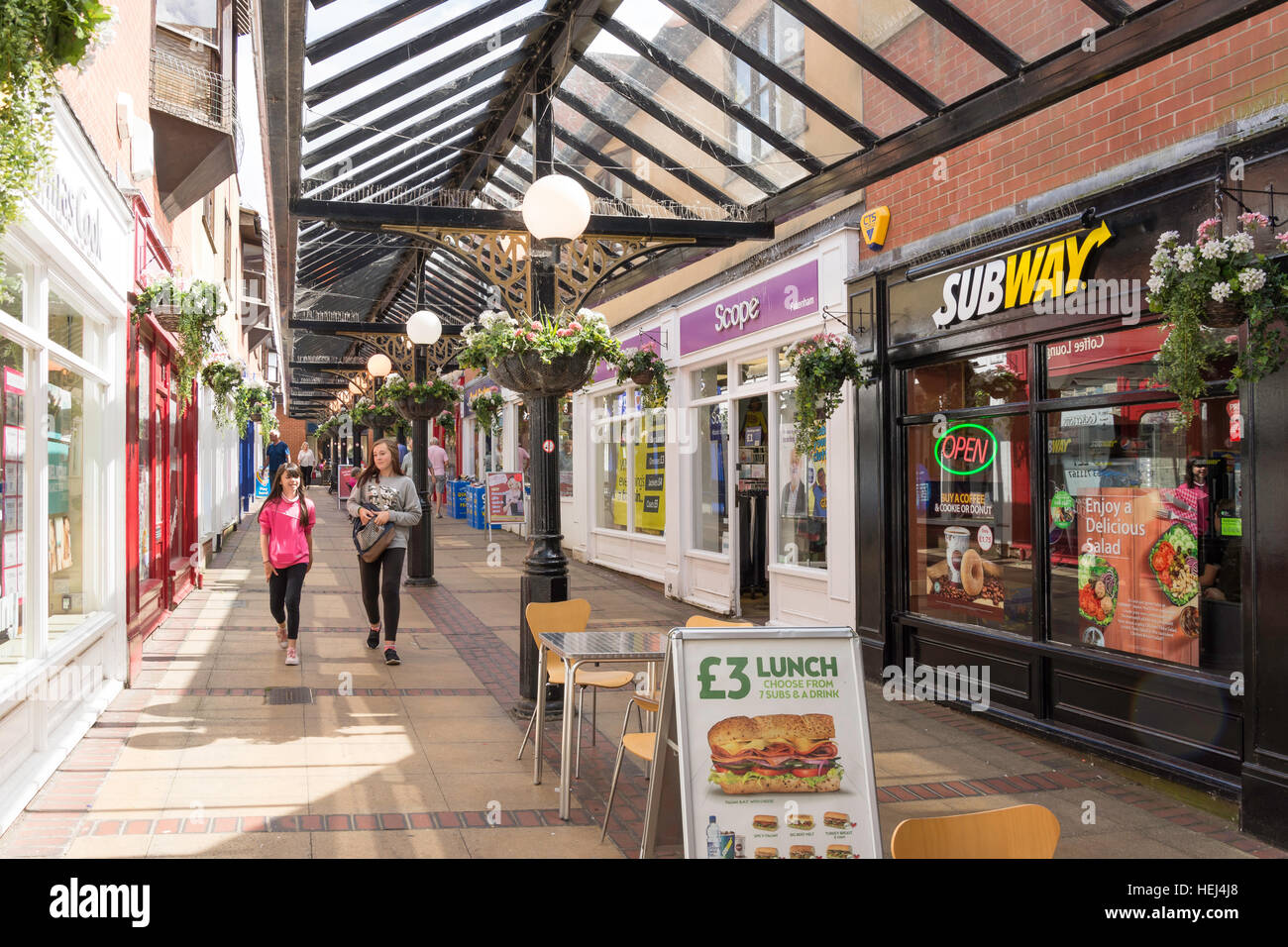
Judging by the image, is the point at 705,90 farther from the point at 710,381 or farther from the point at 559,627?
the point at 559,627

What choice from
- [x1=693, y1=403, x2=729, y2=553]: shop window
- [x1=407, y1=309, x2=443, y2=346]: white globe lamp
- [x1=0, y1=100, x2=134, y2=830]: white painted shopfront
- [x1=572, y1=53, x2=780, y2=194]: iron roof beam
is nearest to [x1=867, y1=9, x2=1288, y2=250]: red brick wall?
[x1=572, y1=53, x2=780, y2=194]: iron roof beam

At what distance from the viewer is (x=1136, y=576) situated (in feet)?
18.2

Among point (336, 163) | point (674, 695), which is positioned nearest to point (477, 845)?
point (674, 695)

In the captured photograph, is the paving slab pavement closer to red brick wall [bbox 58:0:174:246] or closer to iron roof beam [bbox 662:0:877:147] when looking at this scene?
red brick wall [bbox 58:0:174:246]

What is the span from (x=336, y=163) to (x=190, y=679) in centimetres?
516

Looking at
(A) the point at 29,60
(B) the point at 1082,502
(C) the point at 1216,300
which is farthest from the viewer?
(B) the point at 1082,502

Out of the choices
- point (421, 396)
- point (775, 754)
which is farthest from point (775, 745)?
point (421, 396)

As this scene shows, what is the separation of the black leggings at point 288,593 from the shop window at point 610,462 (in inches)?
266

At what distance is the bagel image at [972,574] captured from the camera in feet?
22.1

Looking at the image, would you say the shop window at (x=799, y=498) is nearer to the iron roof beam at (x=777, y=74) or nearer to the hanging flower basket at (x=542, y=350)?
the iron roof beam at (x=777, y=74)

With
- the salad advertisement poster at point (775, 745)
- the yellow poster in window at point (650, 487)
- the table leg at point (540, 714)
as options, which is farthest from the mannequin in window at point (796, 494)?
the salad advertisement poster at point (775, 745)

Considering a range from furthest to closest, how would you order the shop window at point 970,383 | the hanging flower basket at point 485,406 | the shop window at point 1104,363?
the hanging flower basket at point 485,406, the shop window at point 970,383, the shop window at point 1104,363

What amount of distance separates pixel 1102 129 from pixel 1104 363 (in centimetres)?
129
